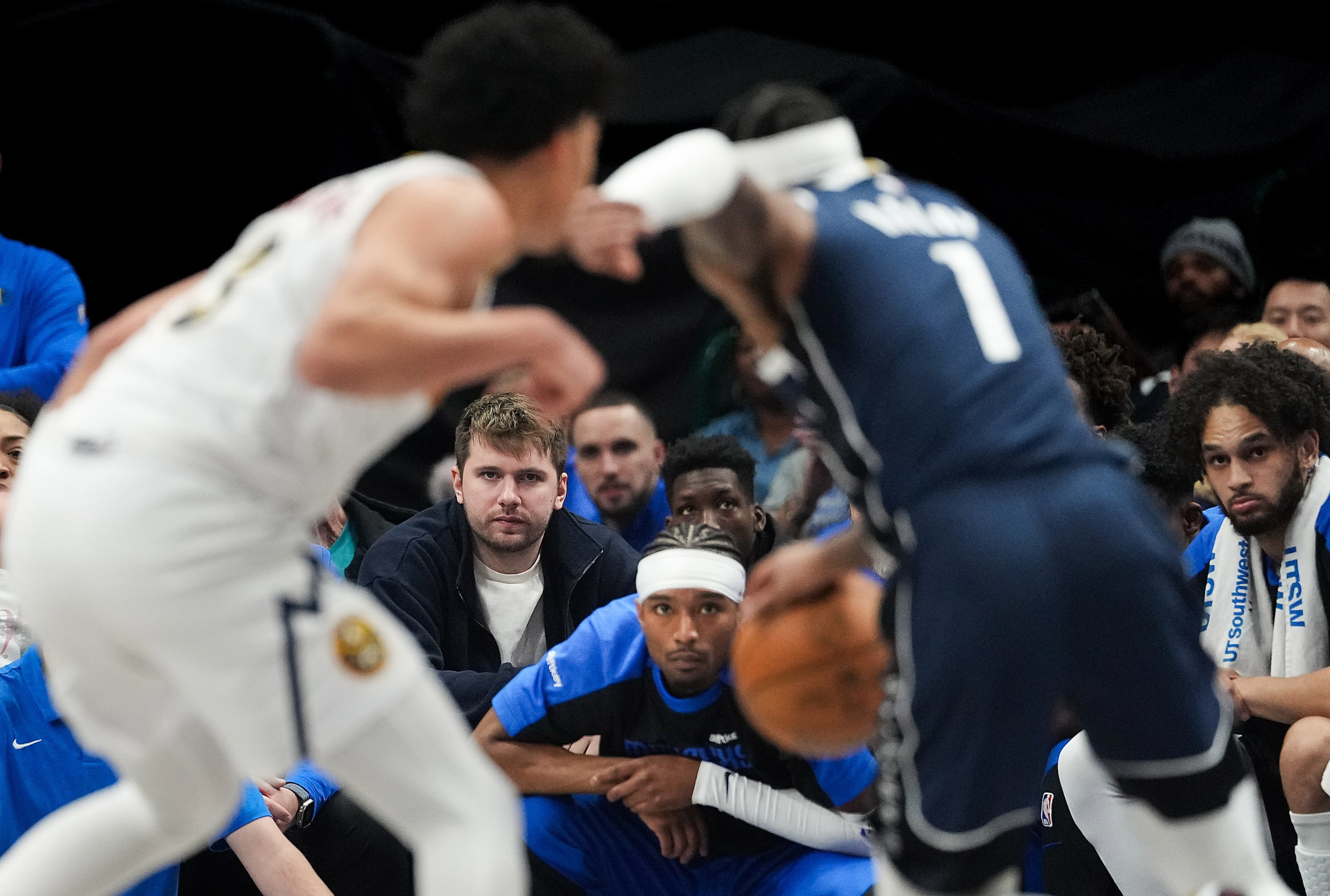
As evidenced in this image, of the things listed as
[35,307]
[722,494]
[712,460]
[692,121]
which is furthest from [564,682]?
[692,121]

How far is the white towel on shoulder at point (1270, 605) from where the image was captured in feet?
14.4

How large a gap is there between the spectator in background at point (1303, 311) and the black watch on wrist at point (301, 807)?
4270 millimetres

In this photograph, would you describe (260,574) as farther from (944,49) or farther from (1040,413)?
(944,49)

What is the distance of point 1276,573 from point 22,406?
12.2 feet

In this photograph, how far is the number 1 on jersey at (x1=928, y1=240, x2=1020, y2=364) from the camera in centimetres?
263

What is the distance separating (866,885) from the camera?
4.17 m

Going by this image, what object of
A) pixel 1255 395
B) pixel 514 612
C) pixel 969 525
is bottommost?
pixel 514 612

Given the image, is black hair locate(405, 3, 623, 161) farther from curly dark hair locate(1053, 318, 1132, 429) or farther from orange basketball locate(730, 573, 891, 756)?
curly dark hair locate(1053, 318, 1132, 429)

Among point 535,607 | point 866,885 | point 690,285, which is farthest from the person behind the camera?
point 690,285

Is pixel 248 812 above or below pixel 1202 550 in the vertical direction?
below

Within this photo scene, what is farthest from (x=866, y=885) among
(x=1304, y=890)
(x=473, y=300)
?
(x=473, y=300)

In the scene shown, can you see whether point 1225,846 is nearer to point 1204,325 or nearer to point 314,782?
point 314,782

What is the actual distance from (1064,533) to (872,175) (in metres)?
0.76

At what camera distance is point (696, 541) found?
4.44 meters
